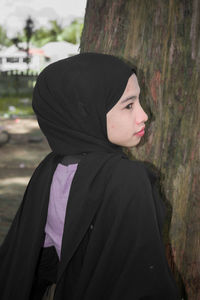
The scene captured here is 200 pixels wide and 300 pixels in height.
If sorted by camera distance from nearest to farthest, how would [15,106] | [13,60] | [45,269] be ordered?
1. [45,269]
2. [15,106]
3. [13,60]

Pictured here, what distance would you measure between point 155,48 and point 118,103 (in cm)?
76

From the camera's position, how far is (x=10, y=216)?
582 cm

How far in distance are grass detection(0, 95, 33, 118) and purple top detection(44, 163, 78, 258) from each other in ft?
43.3

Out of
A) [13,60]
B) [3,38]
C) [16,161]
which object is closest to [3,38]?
[3,38]

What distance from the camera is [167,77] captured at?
2525 millimetres

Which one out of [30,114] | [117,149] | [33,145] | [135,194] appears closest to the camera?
[135,194]

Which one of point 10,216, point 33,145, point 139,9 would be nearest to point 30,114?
point 33,145

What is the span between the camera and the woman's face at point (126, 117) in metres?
1.92

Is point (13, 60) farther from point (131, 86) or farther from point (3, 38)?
point (131, 86)

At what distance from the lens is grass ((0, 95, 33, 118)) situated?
1578 cm

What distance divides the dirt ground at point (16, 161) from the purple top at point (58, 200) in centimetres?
327

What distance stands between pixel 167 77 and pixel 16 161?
655 centimetres

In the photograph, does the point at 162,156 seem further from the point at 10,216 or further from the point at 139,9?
the point at 10,216

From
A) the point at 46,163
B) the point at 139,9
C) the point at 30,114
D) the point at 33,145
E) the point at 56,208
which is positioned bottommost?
the point at 30,114
